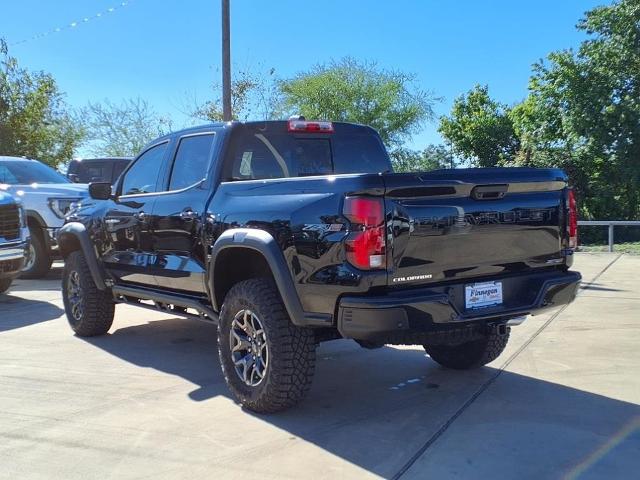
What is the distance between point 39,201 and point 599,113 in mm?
15207

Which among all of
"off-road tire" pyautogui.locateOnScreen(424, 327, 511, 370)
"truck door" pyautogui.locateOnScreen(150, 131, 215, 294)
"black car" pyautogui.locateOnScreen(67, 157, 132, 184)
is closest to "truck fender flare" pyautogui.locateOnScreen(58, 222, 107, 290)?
"truck door" pyautogui.locateOnScreen(150, 131, 215, 294)

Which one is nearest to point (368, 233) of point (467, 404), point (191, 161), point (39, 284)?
point (467, 404)

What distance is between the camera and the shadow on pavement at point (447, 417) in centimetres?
356

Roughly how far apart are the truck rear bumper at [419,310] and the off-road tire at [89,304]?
3636 millimetres

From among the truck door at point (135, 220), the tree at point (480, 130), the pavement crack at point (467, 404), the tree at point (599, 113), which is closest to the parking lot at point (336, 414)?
the pavement crack at point (467, 404)

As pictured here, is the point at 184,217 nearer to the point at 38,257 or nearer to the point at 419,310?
the point at 419,310

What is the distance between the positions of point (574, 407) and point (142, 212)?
3.81m

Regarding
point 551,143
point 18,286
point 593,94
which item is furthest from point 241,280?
point 551,143

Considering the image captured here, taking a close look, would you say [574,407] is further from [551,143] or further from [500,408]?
[551,143]

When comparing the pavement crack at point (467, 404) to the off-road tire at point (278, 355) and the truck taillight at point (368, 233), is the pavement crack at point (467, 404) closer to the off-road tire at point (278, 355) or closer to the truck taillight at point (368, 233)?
the off-road tire at point (278, 355)

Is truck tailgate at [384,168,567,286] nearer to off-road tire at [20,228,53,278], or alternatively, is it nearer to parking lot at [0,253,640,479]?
parking lot at [0,253,640,479]

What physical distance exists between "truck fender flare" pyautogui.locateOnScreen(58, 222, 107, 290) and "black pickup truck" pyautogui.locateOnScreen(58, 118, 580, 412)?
752mm

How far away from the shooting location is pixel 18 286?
1051 cm

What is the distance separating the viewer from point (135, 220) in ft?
19.1
